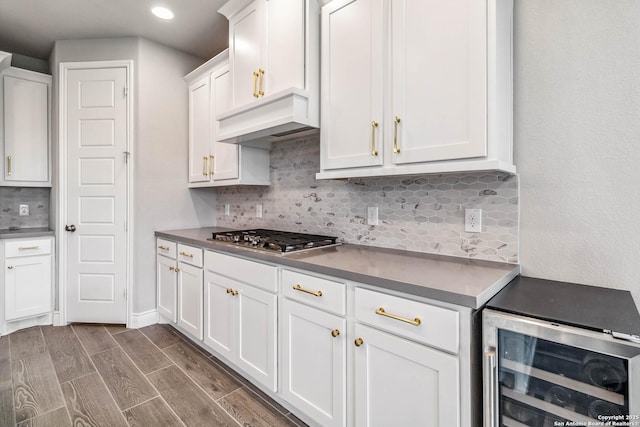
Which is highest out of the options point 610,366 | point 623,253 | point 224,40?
point 224,40

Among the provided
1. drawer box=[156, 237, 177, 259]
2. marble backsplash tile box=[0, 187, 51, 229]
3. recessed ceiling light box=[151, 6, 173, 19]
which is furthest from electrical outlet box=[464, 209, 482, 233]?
marble backsplash tile box=[0, 187, 51, 229]

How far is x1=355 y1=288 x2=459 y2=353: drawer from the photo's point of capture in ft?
3.42

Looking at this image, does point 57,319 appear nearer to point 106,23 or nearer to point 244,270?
point 244,270

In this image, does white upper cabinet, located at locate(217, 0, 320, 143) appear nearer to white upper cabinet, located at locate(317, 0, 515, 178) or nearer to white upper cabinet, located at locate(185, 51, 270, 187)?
white upper cabinet, located at locate(317, 0, 515, 178)

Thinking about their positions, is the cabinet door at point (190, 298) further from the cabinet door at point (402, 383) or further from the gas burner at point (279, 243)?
the cabinet door at point (402, 383)

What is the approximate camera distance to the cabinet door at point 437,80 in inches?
49.9

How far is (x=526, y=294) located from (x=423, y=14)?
1293 millimetres

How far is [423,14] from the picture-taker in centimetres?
141

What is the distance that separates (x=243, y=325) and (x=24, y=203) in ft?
9.98

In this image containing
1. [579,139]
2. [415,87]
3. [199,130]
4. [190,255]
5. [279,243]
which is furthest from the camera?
[199,130]

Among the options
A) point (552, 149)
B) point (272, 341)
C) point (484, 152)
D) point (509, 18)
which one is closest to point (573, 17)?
point (509, 18)

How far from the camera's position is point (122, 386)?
6.50 feet

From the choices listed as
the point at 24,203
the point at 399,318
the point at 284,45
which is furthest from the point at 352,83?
the point at 24,203

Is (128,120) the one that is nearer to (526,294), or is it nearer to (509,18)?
(509,18)
